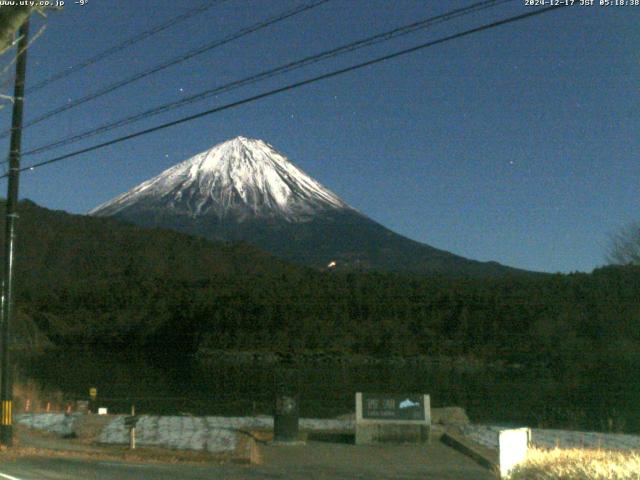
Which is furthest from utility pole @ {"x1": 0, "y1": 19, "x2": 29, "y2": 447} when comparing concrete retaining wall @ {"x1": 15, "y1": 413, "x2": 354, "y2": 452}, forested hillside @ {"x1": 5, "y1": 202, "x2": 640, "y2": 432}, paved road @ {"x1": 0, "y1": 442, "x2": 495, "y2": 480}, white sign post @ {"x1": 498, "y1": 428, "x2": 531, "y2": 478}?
forested hillside @ {"x1": 5, "y1": 202, "x2": 640, "y2": 432}

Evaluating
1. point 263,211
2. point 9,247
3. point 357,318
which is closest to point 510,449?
point 9,247

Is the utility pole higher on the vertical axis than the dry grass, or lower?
higher

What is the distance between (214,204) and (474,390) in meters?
97.9

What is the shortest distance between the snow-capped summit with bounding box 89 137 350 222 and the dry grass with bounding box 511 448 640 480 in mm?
115838

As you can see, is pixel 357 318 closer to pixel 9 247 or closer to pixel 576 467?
pixel 9 247

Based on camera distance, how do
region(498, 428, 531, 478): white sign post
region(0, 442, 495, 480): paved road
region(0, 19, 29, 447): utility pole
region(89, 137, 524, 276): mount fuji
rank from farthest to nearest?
region(89, 137, 524, 276): mount fuji
region(0, 19, 29, 447): utility pole
region(0, 442, 495, 480): paved road
region(498, 428, 531, 478): white sign post

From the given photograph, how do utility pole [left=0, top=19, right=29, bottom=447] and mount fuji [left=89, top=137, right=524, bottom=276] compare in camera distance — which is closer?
utility pole [left=0, top=19, right=29, bottom=447]

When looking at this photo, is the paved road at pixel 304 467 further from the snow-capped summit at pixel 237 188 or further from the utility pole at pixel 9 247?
the snow-capped summit at pixel 237 188

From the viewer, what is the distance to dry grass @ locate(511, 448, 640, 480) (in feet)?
26.0

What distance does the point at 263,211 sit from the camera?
141 meters

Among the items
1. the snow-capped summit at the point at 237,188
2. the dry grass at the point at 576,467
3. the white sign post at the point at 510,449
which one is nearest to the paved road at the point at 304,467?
the white sign post at the point at 510,449

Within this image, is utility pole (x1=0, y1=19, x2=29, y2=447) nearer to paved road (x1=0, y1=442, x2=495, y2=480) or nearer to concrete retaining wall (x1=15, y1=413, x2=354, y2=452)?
paved road (x1=0, y1=442, x2=495, y2=480)

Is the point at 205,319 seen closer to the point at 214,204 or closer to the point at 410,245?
the point at 410,245

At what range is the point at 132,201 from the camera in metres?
142
